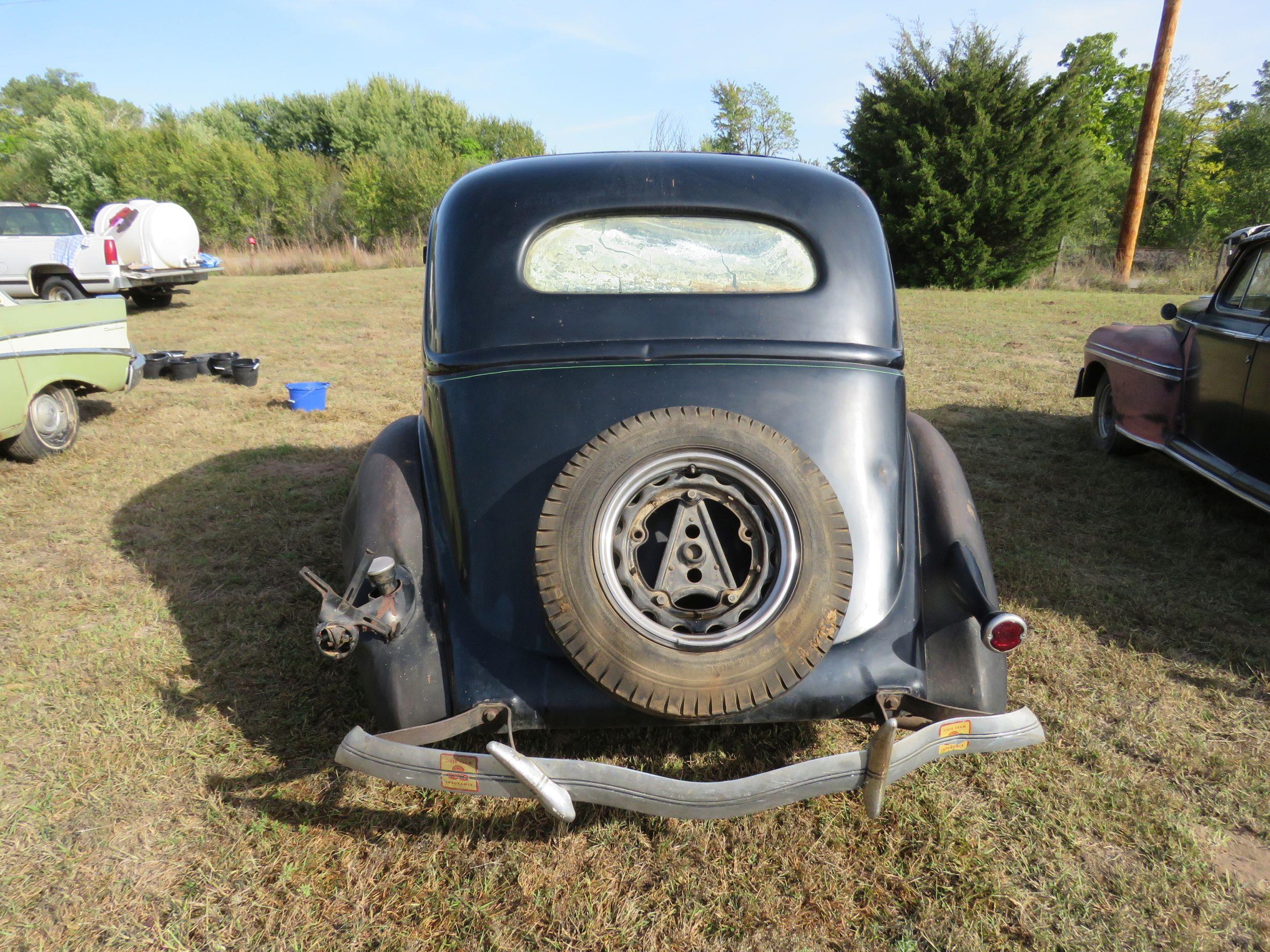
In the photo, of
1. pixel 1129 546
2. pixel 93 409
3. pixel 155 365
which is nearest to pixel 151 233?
pixel 155 365

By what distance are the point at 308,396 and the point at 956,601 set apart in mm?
6199

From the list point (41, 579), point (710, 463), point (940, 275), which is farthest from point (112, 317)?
point (940, 275)

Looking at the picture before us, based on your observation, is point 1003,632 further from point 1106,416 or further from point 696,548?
point 1106,416

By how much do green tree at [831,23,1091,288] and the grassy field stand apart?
17538mm

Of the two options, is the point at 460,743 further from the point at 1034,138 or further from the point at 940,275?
the point at 1034,138

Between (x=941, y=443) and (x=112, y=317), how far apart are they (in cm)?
655

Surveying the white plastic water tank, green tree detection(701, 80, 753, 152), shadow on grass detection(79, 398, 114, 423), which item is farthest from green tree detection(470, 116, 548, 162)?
shadow on grass detection(79, 398, 114, 423)

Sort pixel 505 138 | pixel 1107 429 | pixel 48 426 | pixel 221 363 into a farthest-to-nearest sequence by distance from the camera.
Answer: pixel 505 138 → pixel 221 363 → pixel 1107 429 → pixel 48 426

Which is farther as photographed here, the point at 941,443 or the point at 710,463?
the point at 941,443

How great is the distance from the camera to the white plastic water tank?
14.8 m

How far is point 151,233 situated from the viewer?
14883 millimetres

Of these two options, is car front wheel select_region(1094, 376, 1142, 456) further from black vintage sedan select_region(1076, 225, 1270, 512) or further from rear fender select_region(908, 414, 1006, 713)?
rear fender select_region(908, 414, 1006, 713)

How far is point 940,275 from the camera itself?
67.1 feet

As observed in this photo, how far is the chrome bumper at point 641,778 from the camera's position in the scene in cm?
191
